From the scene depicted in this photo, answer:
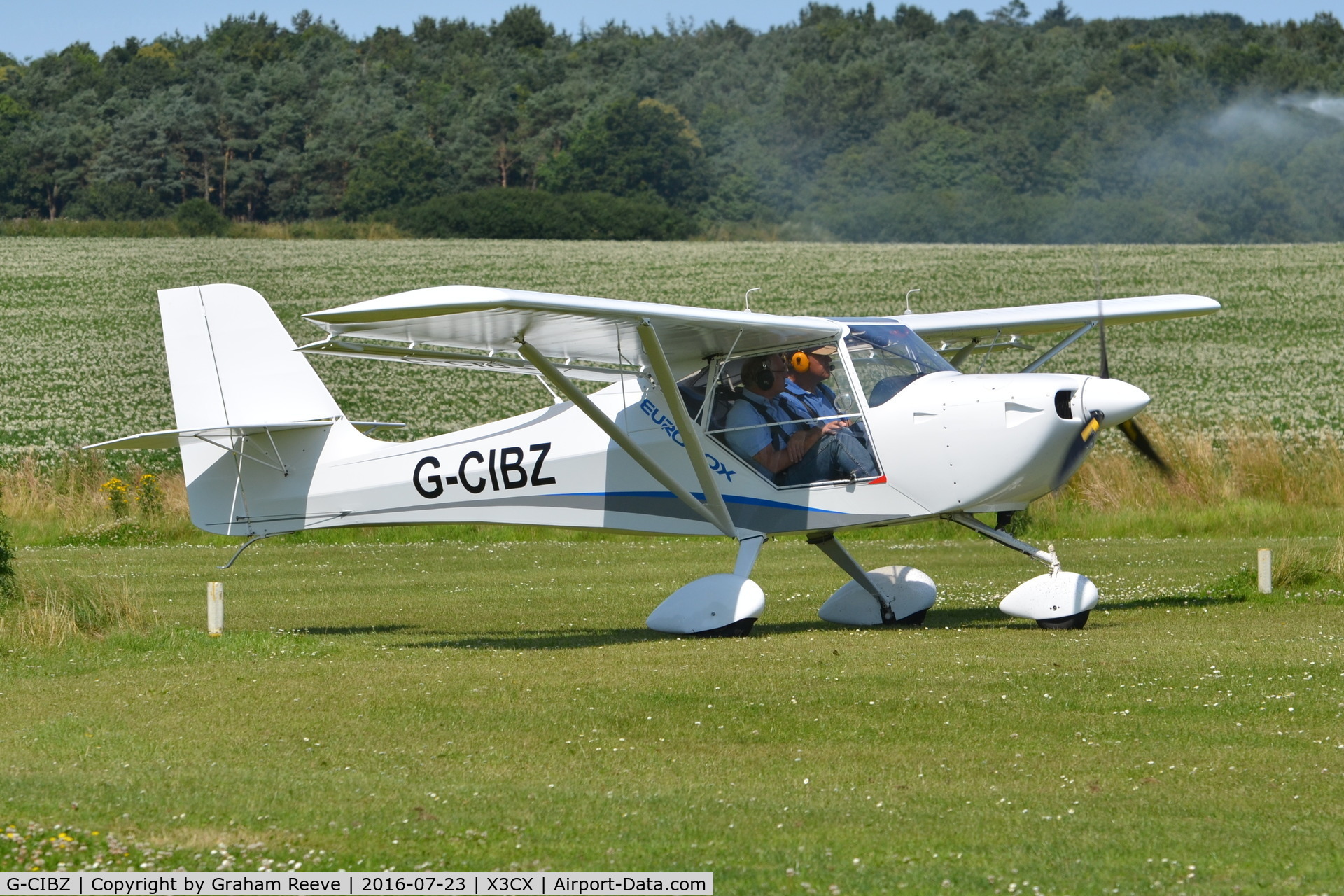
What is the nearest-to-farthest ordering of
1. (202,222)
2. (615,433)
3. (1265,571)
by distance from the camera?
(615,433)
(1265,571)
(202,222)

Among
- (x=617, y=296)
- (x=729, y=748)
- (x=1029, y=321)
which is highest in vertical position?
(x=1029, y=321)

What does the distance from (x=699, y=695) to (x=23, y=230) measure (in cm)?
7373

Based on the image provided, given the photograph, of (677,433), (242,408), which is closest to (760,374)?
(677,433)

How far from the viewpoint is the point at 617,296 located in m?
50.1

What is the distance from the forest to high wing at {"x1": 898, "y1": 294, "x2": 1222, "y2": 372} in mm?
47192

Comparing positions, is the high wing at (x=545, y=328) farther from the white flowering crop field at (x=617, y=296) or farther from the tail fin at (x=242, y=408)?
the white flowering crop field at (x=617, y=296)

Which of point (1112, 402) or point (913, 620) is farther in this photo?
point (913, 620)

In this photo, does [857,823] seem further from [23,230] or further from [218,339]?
[23,230]

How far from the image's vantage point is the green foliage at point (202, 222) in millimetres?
75688

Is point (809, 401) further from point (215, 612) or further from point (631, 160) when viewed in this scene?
point (631, 160)

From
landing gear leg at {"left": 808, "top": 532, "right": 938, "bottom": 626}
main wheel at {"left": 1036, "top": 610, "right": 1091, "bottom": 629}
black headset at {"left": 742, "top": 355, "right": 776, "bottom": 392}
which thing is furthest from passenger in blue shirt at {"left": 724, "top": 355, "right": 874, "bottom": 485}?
main wheel at {"left": 1036, "top": 610, "right": 1091, "bottom": 629}

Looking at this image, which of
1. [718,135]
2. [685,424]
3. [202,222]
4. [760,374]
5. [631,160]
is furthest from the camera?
[718,135]

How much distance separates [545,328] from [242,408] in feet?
12.8

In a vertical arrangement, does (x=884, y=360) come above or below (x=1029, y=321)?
below
